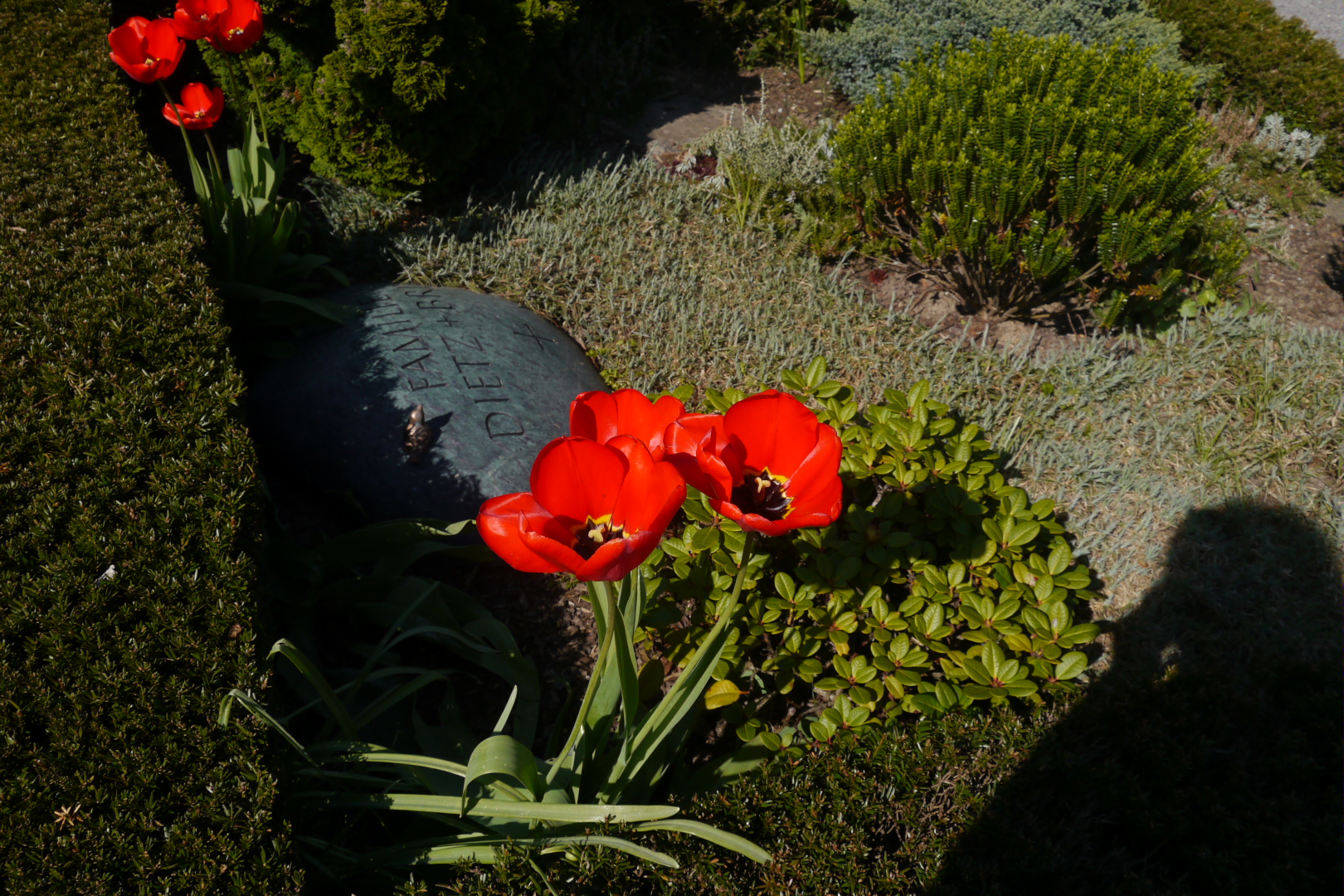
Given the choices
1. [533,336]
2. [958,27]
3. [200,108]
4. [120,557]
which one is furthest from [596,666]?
[958,27]

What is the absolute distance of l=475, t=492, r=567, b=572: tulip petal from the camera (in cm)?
126

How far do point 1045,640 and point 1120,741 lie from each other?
322mm

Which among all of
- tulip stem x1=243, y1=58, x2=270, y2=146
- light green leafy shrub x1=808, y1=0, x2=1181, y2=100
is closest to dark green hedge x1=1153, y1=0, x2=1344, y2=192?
light green leafy shrub x1=808, y1=0, x2=1181, y2=100

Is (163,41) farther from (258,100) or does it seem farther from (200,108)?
(258,100)

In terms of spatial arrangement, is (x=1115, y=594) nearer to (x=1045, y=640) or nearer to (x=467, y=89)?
(x=1045, y=640)

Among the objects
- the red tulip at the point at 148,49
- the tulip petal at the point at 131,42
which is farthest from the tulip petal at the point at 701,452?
the tulip petal at the point at 131,42

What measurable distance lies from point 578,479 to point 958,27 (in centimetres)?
550

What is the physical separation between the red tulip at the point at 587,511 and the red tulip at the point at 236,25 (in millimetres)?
2737

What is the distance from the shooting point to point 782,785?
6.38ft

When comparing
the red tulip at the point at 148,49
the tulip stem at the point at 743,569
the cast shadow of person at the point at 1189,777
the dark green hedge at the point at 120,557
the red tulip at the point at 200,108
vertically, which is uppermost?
the red tulip at the point at 148,49

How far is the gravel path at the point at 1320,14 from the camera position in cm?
676

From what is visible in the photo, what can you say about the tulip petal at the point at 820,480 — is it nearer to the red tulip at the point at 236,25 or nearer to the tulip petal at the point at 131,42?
the red tulip at the point at 236,25

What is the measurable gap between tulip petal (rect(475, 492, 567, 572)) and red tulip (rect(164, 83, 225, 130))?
297 centimetres

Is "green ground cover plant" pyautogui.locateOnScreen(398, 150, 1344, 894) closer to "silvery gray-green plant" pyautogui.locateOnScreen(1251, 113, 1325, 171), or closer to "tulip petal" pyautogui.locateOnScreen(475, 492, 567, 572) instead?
"tulip petal" pyautogui.locateOnScreen(475, 492, 567, 572)
